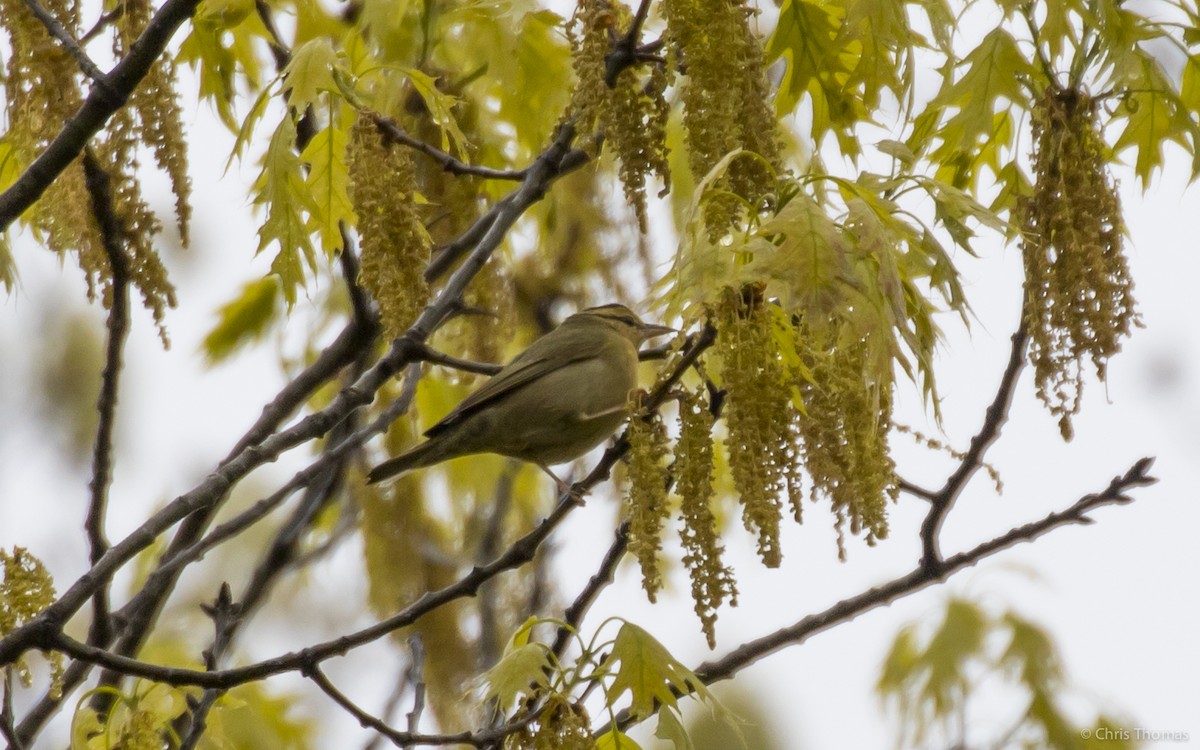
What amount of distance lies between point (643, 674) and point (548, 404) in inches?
130

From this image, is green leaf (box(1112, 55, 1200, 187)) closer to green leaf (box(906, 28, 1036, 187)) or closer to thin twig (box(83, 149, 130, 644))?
green leaf (box(906, 28, 1036, 187))

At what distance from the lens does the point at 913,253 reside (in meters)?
3.32

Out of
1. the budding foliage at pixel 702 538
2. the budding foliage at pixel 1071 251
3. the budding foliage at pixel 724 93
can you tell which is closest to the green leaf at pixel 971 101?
the budding foliage at pixel 1071 251

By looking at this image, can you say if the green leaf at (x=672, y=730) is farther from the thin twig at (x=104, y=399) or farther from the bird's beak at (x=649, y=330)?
the bird's beak at (x=649, y=330)

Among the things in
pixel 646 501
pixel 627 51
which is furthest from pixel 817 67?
pixel 646 501

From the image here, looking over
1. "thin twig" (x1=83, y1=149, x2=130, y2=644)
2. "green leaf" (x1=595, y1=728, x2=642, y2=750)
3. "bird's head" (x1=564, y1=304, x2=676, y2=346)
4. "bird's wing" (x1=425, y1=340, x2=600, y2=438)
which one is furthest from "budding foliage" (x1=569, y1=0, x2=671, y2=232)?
"bird's head" (x1=564, y1=304, x2=676, y2=346)

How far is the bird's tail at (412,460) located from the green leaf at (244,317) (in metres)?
1.13

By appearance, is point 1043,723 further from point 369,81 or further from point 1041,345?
point 369,81

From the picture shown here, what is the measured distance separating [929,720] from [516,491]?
3.09 m

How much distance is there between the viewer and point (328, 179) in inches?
163

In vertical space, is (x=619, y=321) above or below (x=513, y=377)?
above

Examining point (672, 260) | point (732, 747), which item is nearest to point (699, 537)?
point (672, 260)

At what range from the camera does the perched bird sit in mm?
6383

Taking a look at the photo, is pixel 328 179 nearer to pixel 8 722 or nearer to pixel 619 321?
pixel 8 722
